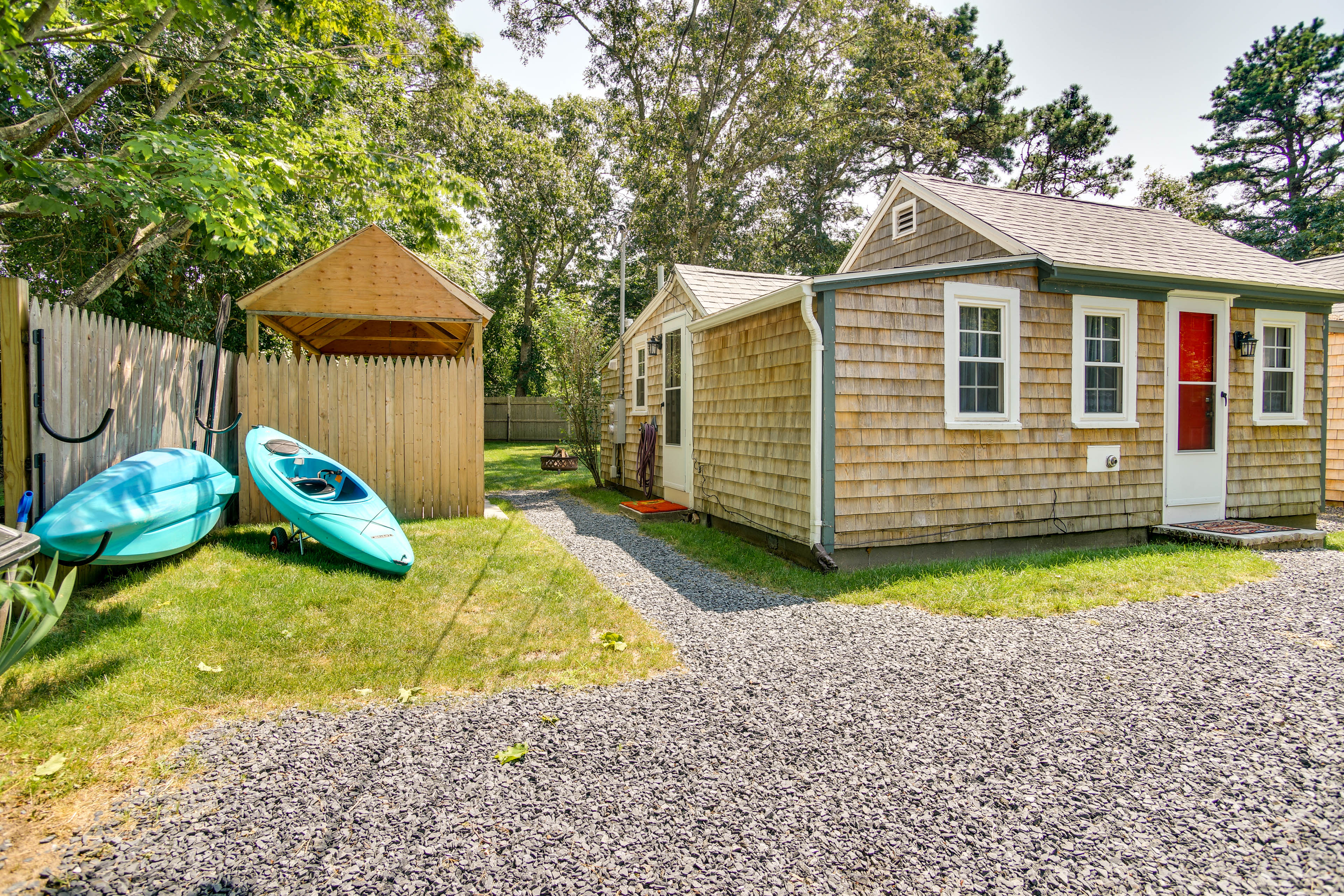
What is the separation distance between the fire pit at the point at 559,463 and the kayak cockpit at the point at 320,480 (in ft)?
29.8

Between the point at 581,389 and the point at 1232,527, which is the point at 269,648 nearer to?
the point at 581,389

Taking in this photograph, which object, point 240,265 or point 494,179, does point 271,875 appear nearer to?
point 240,265

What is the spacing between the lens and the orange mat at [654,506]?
9219 millimetres

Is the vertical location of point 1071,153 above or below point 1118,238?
above

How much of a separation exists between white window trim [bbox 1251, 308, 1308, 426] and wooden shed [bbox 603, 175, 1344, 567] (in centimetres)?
3

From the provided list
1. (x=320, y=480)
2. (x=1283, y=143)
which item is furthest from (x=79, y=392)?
(x=1283, y=143)

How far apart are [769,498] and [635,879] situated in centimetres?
509

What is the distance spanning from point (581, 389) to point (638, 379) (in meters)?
1.76

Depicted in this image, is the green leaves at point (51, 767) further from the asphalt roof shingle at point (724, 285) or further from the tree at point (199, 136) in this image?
the asphalt roof shingle at point (724, 285)

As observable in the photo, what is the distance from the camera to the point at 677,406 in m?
9.82

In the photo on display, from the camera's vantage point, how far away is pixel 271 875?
6.88ft

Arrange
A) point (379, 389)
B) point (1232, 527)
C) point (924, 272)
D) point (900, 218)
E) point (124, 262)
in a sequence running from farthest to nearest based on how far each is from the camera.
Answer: point (900, 218) < point (124, 262) < point (379, 389) < point (1232, 527) < point (924, 272)

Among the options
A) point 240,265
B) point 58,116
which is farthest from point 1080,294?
point 240,265

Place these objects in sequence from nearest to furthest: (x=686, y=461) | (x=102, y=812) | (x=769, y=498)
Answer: (x=102, y=812) → (x=769, y=498) → (x=686, y=461)
